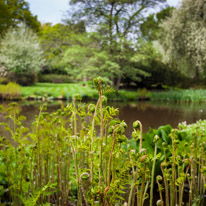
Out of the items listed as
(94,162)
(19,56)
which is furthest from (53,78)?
(94,162)

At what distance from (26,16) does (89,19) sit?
18.2 metres

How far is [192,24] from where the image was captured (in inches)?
671

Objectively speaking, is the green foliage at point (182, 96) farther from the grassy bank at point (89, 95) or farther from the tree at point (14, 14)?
the tree at point (14, 14)

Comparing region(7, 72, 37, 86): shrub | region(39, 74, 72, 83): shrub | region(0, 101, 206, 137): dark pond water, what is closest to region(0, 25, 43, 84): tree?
region(7, 72, 37, 86): shrub

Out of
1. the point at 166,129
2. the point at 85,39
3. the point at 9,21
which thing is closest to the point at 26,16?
the point at 9,21

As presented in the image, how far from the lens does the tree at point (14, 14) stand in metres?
28.5

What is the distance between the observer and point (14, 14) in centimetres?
3020

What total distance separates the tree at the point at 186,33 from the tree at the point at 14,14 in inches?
742

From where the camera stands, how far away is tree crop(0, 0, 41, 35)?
28469 mm

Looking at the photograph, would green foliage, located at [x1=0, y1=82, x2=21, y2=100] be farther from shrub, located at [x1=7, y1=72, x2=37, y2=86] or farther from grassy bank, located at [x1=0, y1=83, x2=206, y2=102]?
shrub, located at [x1=7, y1=72, x2=37, y2=86]

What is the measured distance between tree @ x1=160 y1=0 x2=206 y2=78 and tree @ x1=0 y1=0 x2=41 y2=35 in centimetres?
1884

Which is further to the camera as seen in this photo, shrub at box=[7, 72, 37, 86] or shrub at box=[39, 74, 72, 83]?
shrub at box=[39, 74, 72, 83]

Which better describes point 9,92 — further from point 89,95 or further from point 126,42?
point 126,42

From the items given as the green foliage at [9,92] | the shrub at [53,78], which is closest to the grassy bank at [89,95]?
the green foliage at [9,92]
